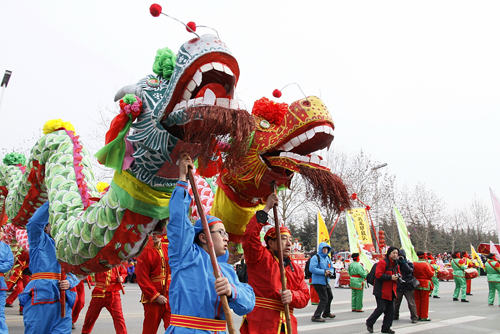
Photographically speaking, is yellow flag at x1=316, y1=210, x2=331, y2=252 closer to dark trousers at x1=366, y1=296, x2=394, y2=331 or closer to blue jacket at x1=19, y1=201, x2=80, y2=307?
dark trousers at x1=366, y1=296, x2=394, y2=331

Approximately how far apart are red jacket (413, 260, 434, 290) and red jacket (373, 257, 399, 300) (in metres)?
1.68

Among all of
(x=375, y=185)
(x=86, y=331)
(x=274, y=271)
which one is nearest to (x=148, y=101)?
(x=274, y=271)

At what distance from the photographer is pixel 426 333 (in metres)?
7.47

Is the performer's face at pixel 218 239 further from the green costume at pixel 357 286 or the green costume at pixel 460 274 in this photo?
the green costume at pixel 460 274

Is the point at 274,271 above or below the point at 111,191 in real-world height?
below

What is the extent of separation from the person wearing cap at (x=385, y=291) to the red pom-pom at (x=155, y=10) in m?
6.97

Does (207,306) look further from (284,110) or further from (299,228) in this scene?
(299,228)

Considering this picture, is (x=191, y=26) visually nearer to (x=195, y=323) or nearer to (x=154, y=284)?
(x=195, y=323)

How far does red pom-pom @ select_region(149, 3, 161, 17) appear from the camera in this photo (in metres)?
2.36

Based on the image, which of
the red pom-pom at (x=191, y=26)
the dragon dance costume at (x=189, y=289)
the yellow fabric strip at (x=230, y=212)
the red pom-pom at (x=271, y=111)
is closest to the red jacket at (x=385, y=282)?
the yellow fabric strip at (x=230, y=212)

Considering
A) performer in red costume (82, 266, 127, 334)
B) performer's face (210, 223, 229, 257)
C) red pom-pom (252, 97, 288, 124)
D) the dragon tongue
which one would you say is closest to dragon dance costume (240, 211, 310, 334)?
performer's face (210, 223, 229, 257)

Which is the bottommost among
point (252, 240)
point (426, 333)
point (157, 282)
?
point (426, 333)

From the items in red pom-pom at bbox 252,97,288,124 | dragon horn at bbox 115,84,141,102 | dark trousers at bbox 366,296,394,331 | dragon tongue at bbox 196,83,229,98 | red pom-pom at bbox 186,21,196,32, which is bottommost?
dark trousers at bbox 366,296,394,331

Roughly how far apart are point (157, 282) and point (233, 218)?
9.42 feet
